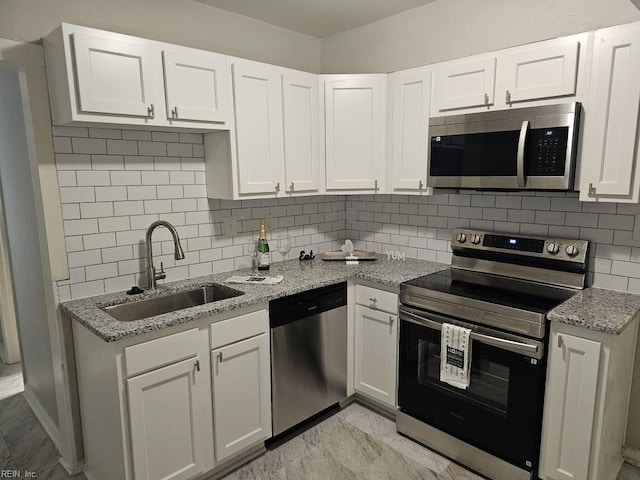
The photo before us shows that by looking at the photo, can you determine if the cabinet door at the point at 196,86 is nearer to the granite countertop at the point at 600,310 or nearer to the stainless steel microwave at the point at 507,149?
the stainless steel microwave at the point at 507,149

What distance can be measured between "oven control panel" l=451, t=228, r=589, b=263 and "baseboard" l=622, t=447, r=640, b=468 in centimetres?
109

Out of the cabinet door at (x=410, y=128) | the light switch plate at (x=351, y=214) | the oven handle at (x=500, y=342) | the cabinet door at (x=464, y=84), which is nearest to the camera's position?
the oven handle at (x=500, y=342)

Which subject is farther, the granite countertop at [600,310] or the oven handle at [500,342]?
the oven handle at [500,342]

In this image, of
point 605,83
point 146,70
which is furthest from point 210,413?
point 605,83

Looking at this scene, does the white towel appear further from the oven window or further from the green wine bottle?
the green wine bottle

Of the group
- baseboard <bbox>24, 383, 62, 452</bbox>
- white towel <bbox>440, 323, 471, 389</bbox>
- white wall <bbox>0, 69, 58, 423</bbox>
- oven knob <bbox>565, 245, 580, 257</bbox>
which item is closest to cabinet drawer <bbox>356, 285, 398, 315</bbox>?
white towel <bbox>440, 323, 471, 389</bbox>

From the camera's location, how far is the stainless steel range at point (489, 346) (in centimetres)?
205

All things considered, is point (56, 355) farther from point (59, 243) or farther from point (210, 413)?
point (210, 413)

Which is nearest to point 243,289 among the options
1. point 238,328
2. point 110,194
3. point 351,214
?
point 238,328

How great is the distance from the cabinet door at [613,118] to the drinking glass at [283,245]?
1914 millimetres

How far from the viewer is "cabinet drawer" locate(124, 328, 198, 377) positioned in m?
1.85

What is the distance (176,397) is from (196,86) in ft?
5.24

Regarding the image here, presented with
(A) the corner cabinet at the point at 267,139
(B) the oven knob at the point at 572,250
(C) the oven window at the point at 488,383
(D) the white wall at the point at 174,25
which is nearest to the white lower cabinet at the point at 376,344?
(C) the oven window at the point at 488,383

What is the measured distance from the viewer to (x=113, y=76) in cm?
199
